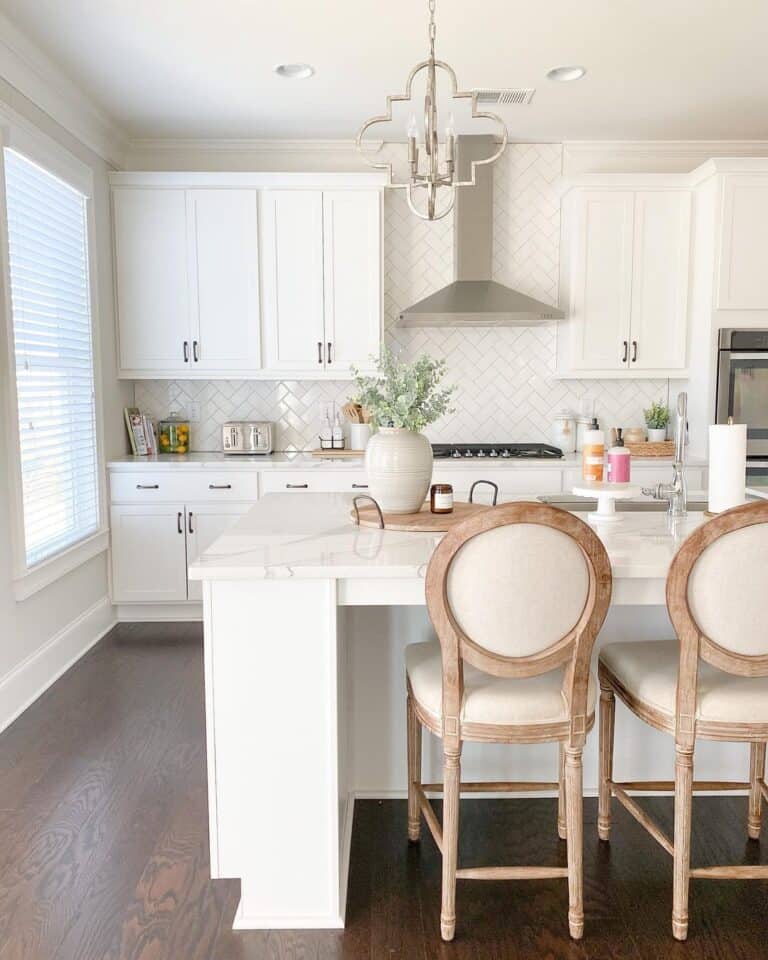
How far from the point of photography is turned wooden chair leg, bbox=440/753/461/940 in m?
1.83

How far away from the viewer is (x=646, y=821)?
6.65 ft

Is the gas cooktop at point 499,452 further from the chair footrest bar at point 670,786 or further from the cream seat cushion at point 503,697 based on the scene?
the cream seat cushion at point 503,697

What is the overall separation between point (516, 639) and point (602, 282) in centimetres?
342

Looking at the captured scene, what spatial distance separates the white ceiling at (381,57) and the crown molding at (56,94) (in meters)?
0.05

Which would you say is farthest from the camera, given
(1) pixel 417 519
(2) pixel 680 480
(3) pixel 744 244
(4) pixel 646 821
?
(3) pixel 744 244

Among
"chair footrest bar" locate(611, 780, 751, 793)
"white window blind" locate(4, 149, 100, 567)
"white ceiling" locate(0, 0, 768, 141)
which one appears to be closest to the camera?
"chair footrest bar" locate(611, 780, 751, 793)

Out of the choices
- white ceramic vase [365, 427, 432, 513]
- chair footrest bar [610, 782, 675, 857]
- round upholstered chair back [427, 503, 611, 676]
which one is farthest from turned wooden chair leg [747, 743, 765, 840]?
white ceramic vase [365, 427, 432, 513]

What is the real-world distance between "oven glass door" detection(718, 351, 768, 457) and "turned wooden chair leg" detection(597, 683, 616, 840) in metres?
2.71

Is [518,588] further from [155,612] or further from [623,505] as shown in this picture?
[155,612]

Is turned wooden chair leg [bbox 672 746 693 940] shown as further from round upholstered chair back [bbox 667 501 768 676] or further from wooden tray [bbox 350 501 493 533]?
wooden tray [bbox 350 501 493 533]

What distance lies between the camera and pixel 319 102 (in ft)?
13.5

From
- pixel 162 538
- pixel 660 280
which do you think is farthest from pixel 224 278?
pixel 660 280

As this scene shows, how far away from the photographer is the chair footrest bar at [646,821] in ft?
6.40

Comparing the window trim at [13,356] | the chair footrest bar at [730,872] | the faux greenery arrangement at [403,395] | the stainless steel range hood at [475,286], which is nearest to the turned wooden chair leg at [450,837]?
the chair footrest bar at [730,872]
